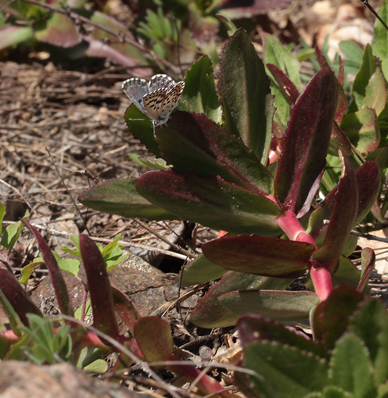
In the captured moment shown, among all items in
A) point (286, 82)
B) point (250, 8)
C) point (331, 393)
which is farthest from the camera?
point (250, 8)

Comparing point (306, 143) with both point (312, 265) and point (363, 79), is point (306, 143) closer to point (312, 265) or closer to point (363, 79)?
point (312, 265)

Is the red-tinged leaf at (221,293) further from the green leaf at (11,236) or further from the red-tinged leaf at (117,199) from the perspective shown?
the green leaf at (11,236)

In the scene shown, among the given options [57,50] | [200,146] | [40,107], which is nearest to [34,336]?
[200,146]

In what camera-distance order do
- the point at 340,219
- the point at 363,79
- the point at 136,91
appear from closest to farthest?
1. the point at 340,219
2. the point at 136,91
3. the point at 363,79

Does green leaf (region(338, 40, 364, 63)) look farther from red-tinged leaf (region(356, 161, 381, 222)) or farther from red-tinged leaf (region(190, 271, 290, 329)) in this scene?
red-tinged leaf (region(190, 271, 290, 329))

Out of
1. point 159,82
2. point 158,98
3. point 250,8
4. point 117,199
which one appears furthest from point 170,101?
point 250,8

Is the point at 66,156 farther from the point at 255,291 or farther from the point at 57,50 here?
the point at 255,291

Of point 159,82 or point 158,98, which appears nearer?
point 158,98

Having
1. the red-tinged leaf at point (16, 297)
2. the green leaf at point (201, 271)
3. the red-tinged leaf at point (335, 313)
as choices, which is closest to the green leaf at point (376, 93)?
the green leaf at point (201, 271)
